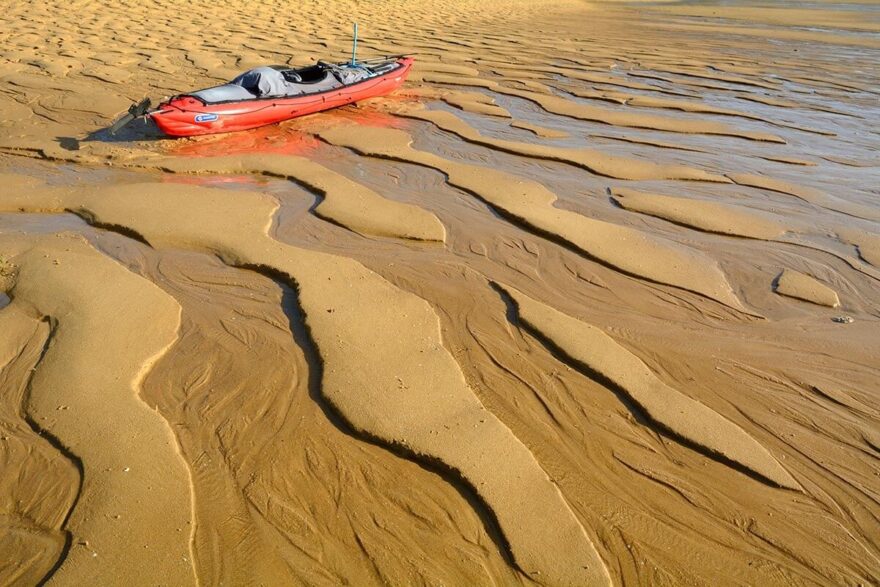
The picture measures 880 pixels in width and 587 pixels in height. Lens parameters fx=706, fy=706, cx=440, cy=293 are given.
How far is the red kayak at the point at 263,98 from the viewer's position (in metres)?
7.20

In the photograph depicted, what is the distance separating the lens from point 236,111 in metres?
7.48

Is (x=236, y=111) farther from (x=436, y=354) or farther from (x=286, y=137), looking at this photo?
(x=436, y=354)

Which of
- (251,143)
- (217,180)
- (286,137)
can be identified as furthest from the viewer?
(286,137)

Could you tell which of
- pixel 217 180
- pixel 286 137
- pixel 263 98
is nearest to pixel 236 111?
pixel 263 98

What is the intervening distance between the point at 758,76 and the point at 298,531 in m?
11.7

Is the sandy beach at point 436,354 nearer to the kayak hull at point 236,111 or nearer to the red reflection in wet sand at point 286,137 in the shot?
the red reflection in wet sand at point 286,137

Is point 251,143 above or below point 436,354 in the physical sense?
below

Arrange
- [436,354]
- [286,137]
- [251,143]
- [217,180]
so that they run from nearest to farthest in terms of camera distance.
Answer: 1. [436,354]
2. [217,180]
3. [251,143]
4. [286,137]

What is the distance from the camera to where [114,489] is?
9.09 feet

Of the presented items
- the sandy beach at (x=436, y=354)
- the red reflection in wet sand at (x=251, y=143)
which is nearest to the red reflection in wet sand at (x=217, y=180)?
the sandy beach at (x=436, y=354)

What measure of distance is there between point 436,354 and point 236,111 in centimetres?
487

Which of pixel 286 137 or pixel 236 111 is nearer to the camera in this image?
pixel 236 111

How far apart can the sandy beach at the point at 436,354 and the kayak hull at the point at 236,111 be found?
6.3 inches

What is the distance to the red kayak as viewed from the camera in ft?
23.6
